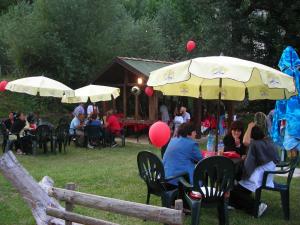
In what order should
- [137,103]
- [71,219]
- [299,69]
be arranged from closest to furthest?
[71,219] → [299,69] → [137,103]

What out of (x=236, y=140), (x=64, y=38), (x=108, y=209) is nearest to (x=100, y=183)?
(x=236, y=140)

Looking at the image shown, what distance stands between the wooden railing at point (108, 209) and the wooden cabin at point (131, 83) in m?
13.2

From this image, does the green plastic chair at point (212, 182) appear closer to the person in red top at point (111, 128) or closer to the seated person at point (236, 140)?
the seated person at point (236, 140)

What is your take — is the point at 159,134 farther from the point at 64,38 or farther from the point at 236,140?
the point at 64,38

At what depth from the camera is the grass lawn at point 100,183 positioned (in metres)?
6.41

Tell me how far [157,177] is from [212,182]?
0.79 metres

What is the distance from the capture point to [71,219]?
15.4ft

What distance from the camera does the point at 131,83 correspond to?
1962cm

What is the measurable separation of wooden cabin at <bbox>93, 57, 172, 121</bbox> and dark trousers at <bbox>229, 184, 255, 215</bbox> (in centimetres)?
1144

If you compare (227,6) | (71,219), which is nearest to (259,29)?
(227,6)

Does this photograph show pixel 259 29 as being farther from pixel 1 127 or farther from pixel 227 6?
pixel 1 127

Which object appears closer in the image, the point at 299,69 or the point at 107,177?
the point at 107,177

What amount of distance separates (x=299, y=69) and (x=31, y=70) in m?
17.8

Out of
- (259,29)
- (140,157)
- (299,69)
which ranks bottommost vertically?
(140,157)
